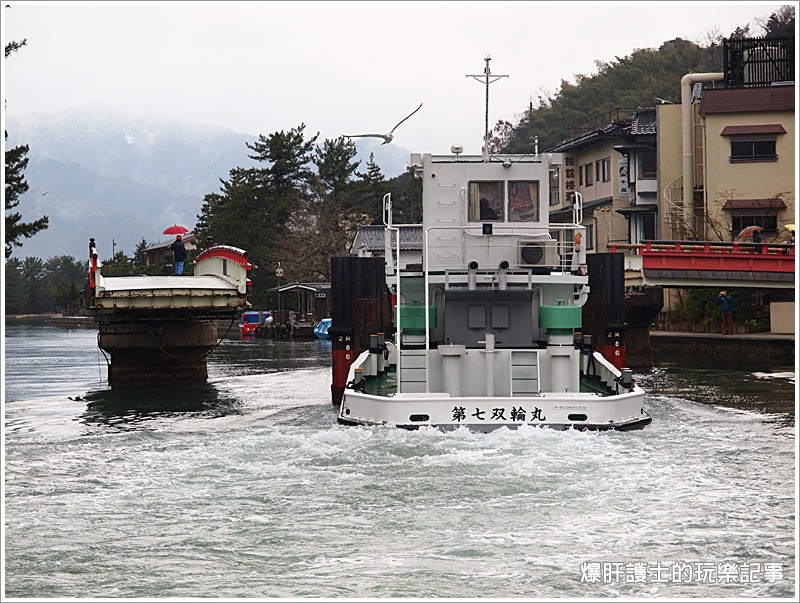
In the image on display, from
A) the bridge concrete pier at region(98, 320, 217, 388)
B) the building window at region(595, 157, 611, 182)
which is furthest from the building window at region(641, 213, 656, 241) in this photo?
the bridge concrete pier at region(98, 320, 217, 388)

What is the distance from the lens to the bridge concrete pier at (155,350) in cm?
3081

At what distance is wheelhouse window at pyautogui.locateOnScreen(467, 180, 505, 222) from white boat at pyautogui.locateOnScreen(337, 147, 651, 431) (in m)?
0.02

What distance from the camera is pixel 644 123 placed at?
5503cm

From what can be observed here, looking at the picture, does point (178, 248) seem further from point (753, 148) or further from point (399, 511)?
point (753, 148)

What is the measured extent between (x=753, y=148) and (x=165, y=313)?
90.2 feet

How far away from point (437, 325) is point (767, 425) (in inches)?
252

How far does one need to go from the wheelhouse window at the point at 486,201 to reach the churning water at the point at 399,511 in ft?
15.6

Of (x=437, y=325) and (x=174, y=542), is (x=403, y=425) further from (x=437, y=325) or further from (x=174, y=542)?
(x=174, y=542)

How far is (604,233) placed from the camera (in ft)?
190

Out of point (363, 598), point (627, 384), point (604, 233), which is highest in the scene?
point (604, 233)

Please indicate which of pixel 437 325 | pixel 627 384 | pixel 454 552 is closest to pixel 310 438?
pixel 437 325

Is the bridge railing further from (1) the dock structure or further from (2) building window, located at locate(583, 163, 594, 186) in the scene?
(2) building window, located at locate(583, 163, 594, 186)

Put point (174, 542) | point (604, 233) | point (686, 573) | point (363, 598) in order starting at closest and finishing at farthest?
point (363, 598) < point (686, 573) < point (174, 542) < point (604, 233)

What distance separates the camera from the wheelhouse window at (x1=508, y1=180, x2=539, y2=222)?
21.2 m
